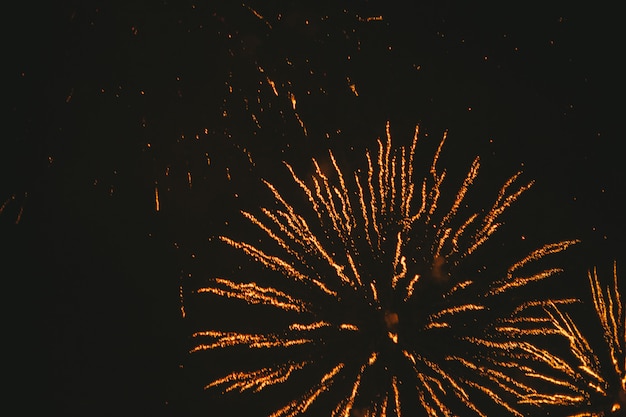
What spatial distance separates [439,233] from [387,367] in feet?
3.51

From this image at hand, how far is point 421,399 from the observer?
4691 mm

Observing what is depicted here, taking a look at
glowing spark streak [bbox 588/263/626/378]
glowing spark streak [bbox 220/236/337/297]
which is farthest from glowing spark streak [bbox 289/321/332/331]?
glowing spark streak [bbox 588/263/626/378]

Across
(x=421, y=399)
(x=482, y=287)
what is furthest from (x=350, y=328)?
(x=482, y=287)

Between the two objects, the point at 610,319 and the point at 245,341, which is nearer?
the point at 245,341

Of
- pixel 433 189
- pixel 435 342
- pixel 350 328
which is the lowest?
pixel 435 342

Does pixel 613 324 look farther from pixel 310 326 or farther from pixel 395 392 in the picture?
pixel 310 326

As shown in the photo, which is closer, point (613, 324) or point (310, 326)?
point (310, 326)

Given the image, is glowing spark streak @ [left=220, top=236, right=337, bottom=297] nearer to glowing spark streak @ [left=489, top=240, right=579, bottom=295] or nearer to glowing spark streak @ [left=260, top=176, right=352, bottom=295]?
glowing spark streak @ [left=260, top=176, right=352, bottom=295]

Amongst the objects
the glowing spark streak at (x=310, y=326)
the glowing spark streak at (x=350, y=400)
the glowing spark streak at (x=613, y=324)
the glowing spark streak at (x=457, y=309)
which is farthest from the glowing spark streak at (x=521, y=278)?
the glowing spark streak at (x=310, y=326)

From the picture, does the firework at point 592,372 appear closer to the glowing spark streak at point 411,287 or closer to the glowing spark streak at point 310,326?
the glowing spark streak at point 411,287

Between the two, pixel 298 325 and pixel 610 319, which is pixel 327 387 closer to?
pixel 298 325

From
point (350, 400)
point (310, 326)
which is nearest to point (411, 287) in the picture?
point (310, 326)

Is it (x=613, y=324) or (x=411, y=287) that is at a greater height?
(x=411, y=287)

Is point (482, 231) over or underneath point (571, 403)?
over
